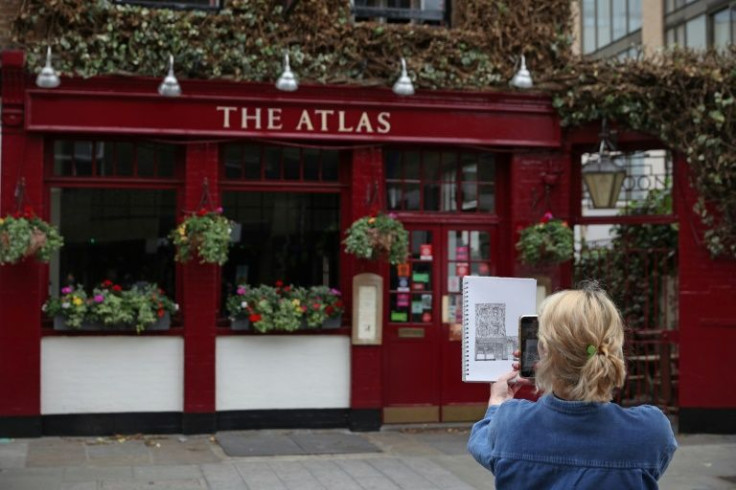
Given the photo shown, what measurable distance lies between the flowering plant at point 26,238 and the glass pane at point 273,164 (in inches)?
96.9

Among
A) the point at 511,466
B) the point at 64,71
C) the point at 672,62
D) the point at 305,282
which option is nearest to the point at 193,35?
the point at 64,71

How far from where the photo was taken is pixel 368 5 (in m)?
12.2

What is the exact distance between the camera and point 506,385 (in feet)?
10.9

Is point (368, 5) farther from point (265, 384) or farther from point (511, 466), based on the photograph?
point (511, 466)

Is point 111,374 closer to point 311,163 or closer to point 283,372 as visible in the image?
point 283,372

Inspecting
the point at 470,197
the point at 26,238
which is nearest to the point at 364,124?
the point at 470,197

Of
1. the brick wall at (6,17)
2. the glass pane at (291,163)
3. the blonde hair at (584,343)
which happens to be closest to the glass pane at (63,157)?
the brick wall at (6,17)

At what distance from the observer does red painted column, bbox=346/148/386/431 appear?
11891 mm

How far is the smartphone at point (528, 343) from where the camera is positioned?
3247mm

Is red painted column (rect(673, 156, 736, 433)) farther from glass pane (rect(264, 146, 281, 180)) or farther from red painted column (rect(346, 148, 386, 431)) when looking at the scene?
glass pane (rect(264, 146, 281, 180))

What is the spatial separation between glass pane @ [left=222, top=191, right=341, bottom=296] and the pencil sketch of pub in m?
8.63

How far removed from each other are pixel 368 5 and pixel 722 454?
6.41m

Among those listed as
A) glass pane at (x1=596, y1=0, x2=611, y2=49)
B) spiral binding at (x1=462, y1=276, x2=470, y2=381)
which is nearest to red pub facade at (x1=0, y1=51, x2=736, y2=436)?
spiral binding at (x1=462, y1=276, x2=470, y2=381)

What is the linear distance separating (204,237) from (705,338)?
5904 mm
